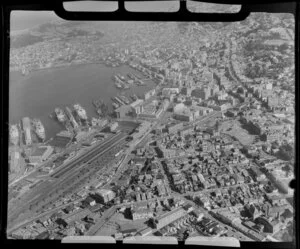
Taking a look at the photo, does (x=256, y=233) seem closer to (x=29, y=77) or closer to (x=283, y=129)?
(x=283, y=129)

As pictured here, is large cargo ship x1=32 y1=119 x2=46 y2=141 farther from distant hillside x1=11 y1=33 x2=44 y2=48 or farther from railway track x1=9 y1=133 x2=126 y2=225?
distant hillside x1=11 y1=33 x2=44 y2=48

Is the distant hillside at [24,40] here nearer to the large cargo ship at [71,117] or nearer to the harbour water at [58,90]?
the harbour water at [58,90]

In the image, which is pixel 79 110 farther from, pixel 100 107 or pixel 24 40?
pixel 24 40

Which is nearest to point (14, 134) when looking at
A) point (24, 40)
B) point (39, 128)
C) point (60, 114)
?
point (39, 128)

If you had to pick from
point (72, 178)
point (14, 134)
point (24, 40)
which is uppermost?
point (24, 40)

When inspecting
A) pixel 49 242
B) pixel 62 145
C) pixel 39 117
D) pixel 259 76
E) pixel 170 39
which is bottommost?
pixel 49 242

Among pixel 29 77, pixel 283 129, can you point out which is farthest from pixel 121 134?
pixel 283 129
